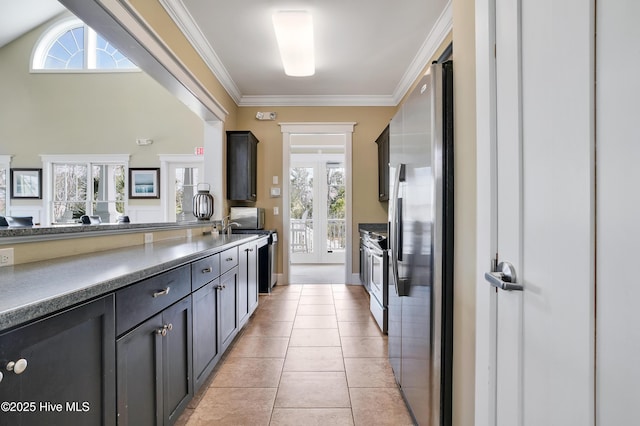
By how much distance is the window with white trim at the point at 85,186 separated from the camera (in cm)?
625

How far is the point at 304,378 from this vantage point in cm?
210

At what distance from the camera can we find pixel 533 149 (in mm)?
787

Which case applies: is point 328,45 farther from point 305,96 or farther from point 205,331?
point 205,331

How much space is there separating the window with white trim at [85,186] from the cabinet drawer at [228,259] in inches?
199

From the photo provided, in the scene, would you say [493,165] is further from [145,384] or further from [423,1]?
[423,1]

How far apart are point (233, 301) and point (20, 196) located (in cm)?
654

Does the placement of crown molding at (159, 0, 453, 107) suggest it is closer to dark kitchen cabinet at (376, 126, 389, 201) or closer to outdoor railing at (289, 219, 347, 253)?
dark kitchen cabinet at (376, 126, 389, 201)

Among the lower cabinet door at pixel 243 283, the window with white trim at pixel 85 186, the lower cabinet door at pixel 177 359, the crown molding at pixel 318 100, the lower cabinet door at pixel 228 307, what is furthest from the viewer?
the window with white trim at pixel 85 186

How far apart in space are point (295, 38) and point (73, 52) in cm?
635

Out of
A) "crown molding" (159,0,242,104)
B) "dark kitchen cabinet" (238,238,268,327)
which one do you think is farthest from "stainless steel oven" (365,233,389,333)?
"crown molding" (159,0,242,104)

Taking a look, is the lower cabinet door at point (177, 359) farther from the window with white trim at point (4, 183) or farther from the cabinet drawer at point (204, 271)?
the window with white trim at point (4, 183)

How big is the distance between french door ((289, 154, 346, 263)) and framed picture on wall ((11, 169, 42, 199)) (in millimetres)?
5150

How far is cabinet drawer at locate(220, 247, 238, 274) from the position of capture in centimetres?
225

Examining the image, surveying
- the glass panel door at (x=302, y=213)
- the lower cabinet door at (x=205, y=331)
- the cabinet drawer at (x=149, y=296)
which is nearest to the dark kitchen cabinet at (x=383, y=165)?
the glass panel door at (x=302, y=213)
